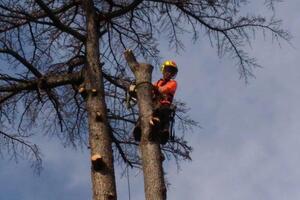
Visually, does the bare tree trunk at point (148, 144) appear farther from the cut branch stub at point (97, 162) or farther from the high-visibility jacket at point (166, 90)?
the cut branch stub at point (97, 162)

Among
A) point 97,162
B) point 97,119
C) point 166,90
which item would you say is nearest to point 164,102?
point 166,90

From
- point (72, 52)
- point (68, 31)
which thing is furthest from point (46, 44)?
point (68, 31)

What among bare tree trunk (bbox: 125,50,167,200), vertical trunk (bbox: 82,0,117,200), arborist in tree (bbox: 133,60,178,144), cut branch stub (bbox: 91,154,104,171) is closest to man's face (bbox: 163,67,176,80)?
arborist in tree (bbox: 133,60,178,144)

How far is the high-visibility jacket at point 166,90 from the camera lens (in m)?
6.52

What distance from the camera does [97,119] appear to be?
6.68m

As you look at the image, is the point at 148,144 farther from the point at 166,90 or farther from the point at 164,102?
the point at 166,90

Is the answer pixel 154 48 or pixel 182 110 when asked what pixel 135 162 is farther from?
pixel 154 48

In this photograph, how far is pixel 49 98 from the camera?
7.86m

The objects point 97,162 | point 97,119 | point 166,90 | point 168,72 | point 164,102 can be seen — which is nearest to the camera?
point 97,162

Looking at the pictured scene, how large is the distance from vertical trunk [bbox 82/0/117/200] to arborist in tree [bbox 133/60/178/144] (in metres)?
Result: 0.55

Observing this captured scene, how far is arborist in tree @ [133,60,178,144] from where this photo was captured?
5.85 metres

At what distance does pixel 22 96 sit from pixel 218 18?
104 inches

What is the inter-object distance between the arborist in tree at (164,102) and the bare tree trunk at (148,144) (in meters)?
0.10

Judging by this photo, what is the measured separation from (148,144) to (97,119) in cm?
119
